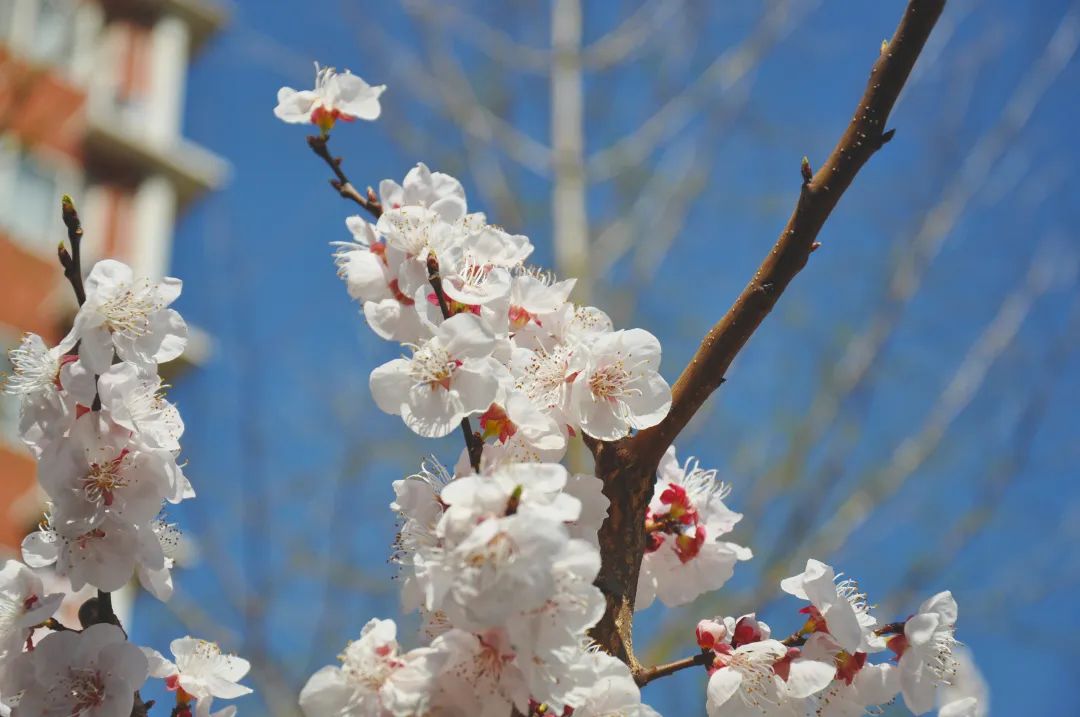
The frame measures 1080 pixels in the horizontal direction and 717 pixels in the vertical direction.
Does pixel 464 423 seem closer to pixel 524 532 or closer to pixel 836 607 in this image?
pixel 524 532

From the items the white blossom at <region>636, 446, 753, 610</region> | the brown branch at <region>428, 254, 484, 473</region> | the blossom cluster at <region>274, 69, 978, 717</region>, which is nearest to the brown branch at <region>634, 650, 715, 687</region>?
the blossom cluster at <region>274, 69, 978, 717</region>

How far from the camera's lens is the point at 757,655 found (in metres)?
0.92

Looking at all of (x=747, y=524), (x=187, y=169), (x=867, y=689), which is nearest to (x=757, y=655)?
(x=867, y=689)

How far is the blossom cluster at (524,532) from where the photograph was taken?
75 cm

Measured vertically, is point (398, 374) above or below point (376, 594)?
below

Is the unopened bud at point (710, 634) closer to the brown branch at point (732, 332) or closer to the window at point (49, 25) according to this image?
the brown branch at point (732, 332)

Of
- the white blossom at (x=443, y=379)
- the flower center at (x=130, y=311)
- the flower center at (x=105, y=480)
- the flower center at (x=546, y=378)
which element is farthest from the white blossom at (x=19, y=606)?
the flower center at (x=546, y=378)

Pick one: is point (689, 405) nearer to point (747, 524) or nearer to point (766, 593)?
point (766, 593)

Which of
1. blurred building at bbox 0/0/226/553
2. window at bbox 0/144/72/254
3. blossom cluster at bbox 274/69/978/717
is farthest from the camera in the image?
window at bbox 0/144/72/254

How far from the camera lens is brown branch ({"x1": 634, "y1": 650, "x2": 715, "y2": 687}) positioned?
35.8 inches

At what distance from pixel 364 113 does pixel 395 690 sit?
69 cm

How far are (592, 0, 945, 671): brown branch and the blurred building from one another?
23.7 feet

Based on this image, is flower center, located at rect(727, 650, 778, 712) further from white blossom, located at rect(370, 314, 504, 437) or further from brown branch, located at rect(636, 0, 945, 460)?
white blossom, located at rect(370, 314, 504, 437)

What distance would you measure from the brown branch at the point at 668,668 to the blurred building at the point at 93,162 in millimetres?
7312
